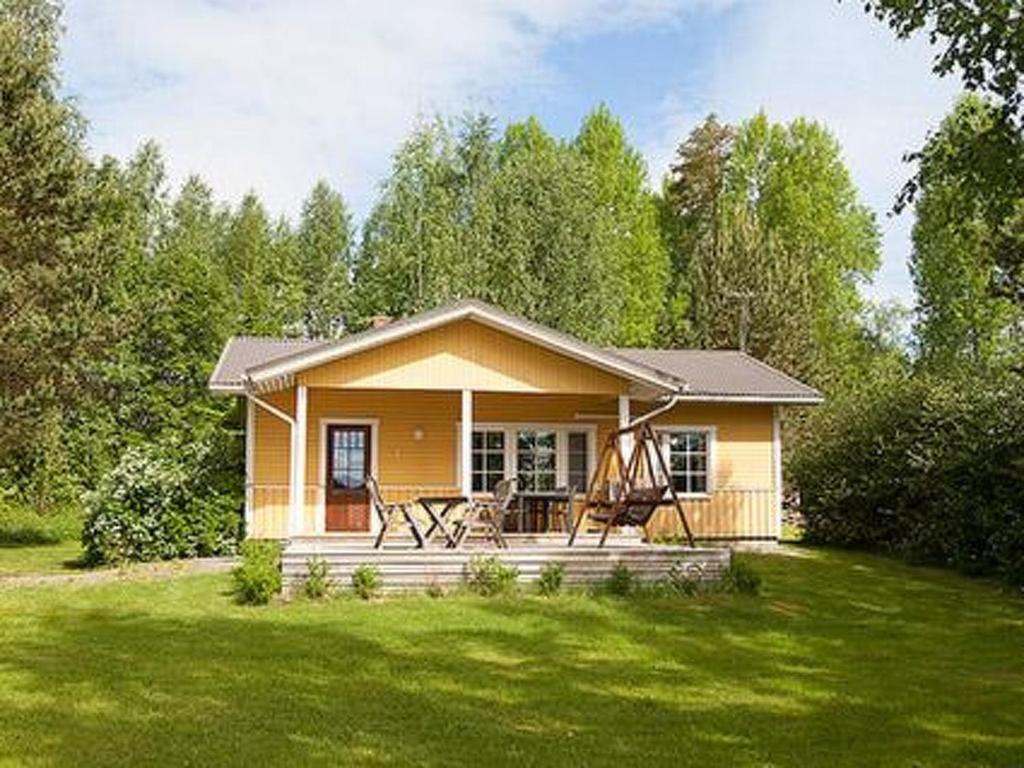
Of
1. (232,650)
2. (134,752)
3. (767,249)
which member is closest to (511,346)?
(232,650)

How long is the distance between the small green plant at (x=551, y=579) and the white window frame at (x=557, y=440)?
566cm

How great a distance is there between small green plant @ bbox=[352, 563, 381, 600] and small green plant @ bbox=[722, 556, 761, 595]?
442 cm

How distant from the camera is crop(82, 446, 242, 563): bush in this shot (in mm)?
18078

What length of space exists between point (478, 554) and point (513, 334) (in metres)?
4.21

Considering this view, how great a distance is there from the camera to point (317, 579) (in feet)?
46.1

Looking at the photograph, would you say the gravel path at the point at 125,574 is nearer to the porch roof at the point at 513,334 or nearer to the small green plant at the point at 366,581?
the porch roof at the point at 513,334

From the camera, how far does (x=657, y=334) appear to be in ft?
129

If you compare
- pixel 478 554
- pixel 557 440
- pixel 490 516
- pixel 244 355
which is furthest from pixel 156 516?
pixel 557 440

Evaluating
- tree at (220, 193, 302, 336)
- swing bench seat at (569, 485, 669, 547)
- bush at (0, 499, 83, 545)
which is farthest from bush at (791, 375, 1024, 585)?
tree at (220, 193, 302, 336)

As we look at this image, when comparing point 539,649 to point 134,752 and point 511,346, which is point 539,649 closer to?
point 134,752

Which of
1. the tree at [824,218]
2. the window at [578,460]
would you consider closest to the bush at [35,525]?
the window at [578,460]

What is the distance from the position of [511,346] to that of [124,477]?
6378 millimetres

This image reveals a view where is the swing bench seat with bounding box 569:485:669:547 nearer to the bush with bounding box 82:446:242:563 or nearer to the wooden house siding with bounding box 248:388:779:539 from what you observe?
the wooden house siding with bounding box 248:388:779:539

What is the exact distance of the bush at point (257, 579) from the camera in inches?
533
